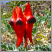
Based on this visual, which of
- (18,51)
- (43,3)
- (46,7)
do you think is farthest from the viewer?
(43,3)

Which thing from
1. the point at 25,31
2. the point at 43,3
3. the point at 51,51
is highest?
the point at 43,3

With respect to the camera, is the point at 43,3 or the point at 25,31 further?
the point at 43,3

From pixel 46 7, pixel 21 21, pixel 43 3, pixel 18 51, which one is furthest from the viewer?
pixel 43 3

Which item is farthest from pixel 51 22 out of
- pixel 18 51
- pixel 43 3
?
pixel 43 3

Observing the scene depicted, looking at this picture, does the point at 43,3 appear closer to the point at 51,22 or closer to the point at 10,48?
the point at 51,22

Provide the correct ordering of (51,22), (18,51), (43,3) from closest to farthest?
(18,51) → (51,22) → (43,3)

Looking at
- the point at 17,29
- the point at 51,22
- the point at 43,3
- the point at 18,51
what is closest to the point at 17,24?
the point at 17,29

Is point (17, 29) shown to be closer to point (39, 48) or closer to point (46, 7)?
point (39, 48)

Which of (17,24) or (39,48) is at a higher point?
(17,24)

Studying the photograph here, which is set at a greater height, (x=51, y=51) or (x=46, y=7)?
(x=46, y=7)
